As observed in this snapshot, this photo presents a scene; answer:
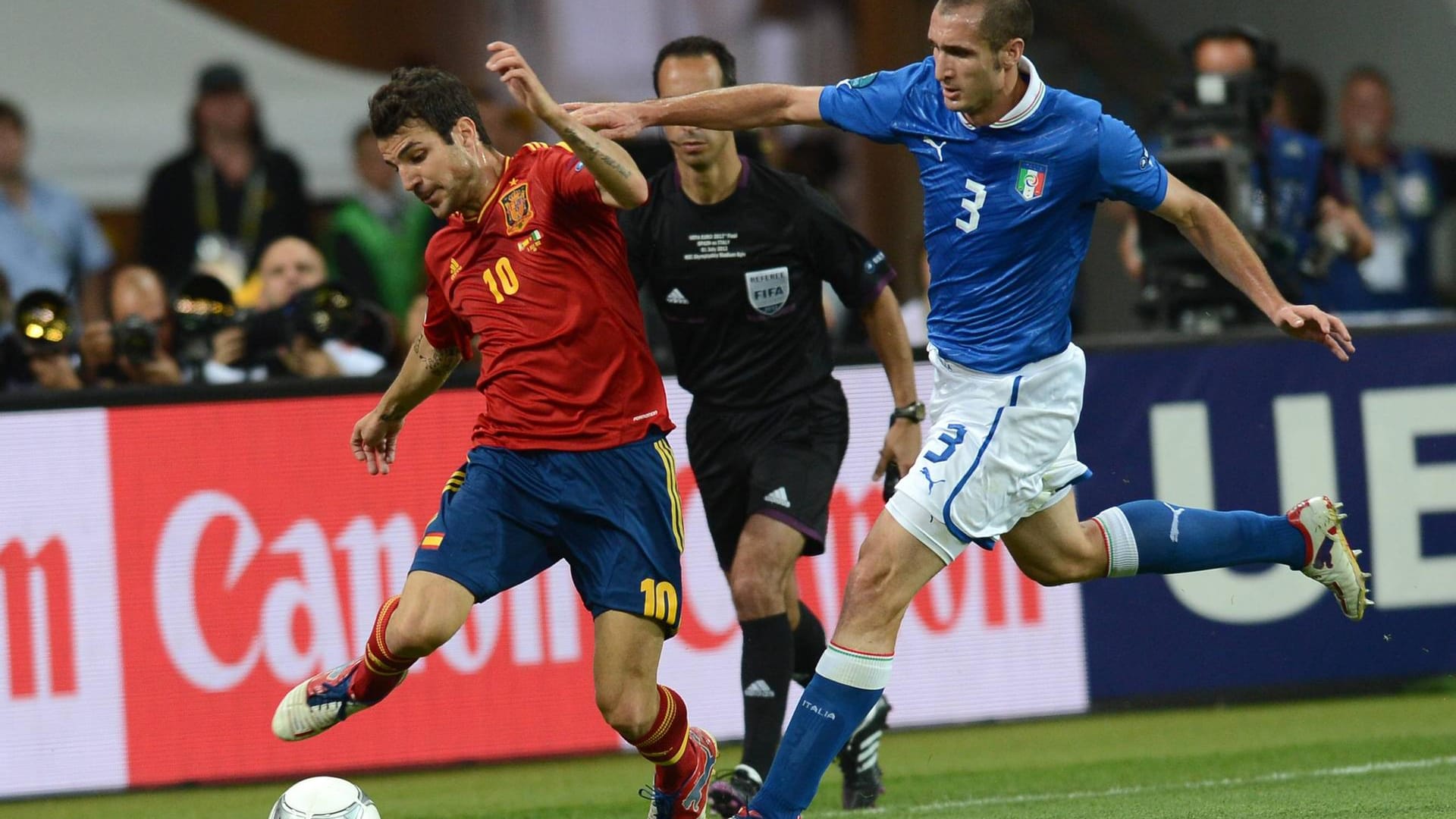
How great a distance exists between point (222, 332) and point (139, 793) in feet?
6.47

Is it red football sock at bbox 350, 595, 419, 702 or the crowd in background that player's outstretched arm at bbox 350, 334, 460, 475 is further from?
the crowd in background

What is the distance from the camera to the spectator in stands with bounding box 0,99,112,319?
1059 cm

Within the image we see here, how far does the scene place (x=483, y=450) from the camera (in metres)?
5.78

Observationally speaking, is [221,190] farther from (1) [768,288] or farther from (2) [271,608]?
(1) [768,288]

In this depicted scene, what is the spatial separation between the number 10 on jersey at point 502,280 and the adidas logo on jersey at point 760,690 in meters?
1.58

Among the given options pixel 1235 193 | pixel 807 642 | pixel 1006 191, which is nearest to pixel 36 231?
pixel 807 642

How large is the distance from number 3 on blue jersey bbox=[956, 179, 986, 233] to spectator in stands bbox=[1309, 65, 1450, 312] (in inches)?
221

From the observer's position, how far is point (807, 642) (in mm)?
6980

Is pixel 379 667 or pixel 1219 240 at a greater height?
pixel 1219 240

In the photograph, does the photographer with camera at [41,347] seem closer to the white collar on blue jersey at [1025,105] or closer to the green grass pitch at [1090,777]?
the green grass pitch at [1090,777]

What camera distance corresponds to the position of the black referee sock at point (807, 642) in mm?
6965

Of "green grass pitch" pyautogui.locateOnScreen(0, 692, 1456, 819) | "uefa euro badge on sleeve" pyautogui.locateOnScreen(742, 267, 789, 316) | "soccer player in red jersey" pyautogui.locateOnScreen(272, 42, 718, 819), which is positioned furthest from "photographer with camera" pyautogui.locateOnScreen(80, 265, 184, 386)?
"soccer player in red jersey" pyautogui.locateOnScreen(272, 42, 718, 819)

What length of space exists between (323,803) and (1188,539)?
2.67 metres

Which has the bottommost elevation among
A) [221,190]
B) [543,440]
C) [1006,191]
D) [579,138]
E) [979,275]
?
[543,440]
